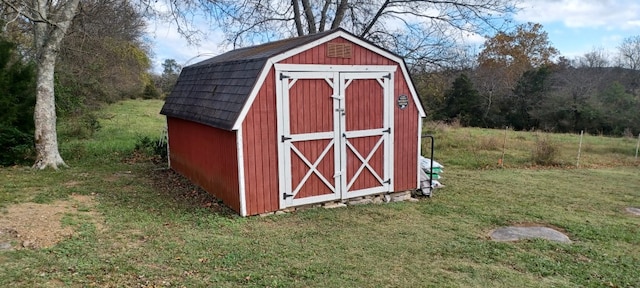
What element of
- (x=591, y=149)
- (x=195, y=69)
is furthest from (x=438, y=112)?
(x=195, y=69)

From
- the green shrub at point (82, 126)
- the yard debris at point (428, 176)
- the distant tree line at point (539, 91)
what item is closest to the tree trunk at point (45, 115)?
the green shrub at point (82, 126)

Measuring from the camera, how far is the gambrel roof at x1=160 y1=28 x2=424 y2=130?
20.6 feet

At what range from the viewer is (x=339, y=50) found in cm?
688

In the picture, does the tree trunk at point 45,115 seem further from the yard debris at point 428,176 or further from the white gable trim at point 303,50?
the yard debris at point 428,176

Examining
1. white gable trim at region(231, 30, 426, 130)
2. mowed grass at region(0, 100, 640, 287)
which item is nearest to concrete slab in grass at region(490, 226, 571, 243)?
mowed grass at region(0, 100, 640, 287)

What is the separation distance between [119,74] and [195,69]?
13416 millimetres

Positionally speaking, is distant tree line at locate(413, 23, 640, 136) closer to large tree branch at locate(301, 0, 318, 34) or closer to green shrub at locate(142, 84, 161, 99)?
large tree branch at locate(301, 0, 318, 34)

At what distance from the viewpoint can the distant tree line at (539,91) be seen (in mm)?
26672

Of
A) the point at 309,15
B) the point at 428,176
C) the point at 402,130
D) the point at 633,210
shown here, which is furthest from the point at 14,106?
the point at 633,210

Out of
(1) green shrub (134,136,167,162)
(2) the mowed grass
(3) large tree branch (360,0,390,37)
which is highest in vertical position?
(3) large tree branch (360,0,390,37)

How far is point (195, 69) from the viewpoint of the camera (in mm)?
9156

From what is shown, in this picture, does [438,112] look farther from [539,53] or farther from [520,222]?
[520,222]

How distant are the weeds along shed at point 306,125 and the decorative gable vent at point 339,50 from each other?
16 mm

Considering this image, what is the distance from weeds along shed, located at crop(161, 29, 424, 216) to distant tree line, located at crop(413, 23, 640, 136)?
14239 mm
